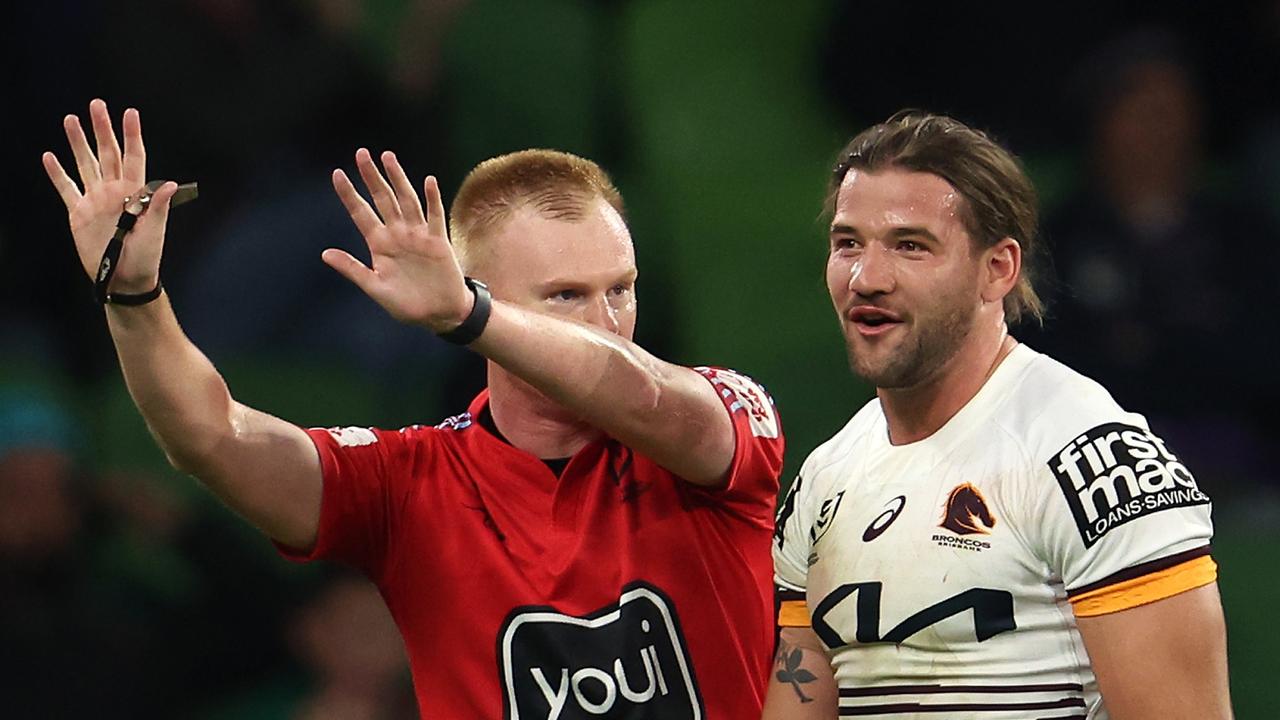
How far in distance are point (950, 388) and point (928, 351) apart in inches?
3.7

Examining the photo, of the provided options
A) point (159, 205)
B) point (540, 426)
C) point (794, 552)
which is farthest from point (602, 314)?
point (159, 205)

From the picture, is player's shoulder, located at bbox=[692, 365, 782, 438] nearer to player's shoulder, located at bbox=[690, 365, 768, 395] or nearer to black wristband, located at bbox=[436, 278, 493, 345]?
player's shoulder, located at bbox=[690, 365, 768, 395]

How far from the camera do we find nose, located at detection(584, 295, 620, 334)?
10.9 ft

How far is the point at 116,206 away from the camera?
3023 mm

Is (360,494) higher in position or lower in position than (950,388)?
lower

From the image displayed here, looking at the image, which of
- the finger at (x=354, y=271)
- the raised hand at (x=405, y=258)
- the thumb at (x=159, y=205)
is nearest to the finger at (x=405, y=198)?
the raised hand at (x=405, y=258)

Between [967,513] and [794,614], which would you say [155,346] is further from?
[967,513]

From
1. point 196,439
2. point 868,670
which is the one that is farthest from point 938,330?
point 196,439

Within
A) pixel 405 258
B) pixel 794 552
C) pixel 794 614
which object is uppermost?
pixel 405 258

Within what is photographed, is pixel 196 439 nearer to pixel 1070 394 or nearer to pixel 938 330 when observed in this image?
pixel 938 330

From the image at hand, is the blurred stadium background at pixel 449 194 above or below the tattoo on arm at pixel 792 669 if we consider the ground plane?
above

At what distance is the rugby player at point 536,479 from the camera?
3.06 metres

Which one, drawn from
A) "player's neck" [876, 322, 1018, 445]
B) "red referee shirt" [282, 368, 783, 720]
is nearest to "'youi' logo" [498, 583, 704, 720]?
"red referee shirt" [282, 368, 783, 720]

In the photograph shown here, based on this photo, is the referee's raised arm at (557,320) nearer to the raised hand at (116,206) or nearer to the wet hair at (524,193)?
the wet hair at (524,193)
